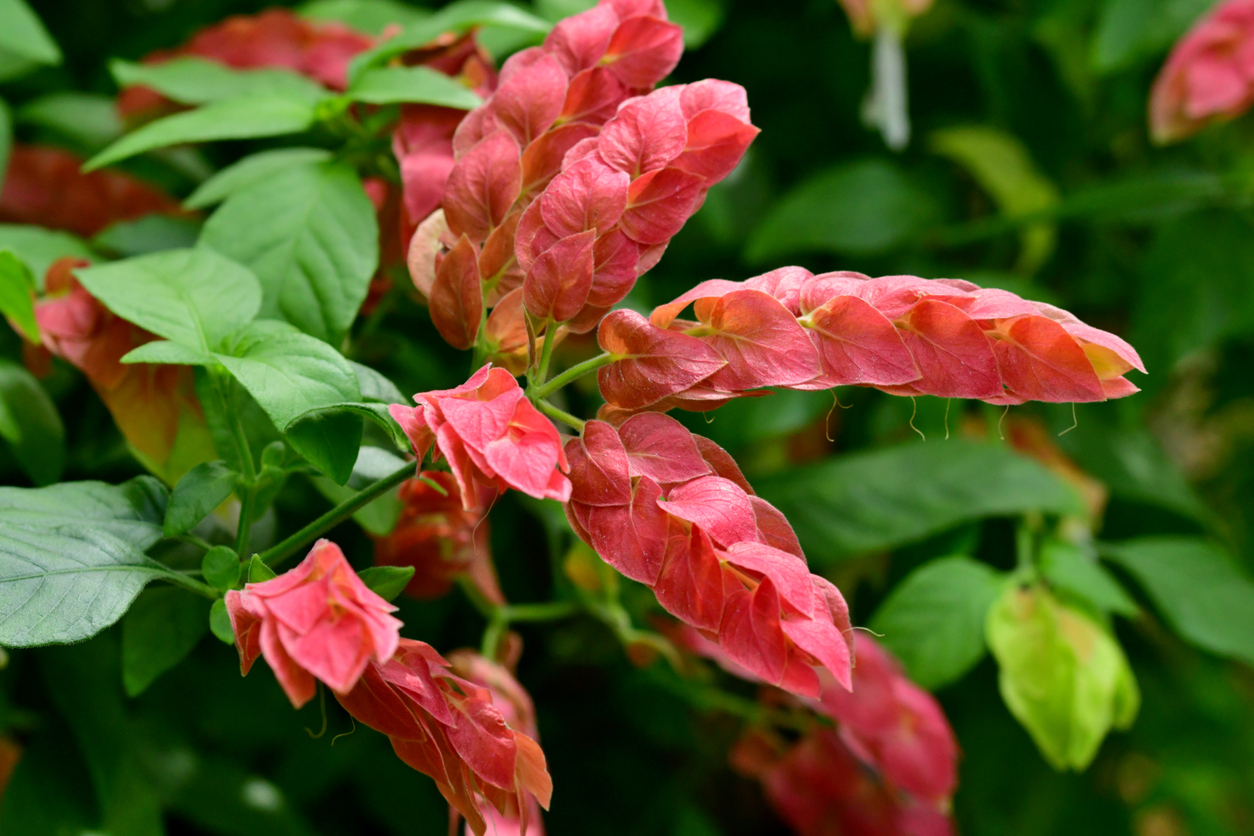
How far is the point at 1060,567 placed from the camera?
1.78 ft

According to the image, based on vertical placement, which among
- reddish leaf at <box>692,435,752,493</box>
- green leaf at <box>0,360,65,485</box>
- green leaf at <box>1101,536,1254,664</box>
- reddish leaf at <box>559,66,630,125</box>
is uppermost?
reddish leaf at <box>559,66,630,125</box>

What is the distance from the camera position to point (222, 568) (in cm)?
29

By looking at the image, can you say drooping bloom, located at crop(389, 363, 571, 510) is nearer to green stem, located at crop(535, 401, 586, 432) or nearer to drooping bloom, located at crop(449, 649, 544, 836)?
green stem, located at crop(535, 401, 586, 432)

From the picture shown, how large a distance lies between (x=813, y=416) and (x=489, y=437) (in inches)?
16.6

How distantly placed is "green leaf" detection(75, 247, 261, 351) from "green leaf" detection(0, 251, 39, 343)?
3cm

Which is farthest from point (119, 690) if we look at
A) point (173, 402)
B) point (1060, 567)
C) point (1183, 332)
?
point (1183, 332)

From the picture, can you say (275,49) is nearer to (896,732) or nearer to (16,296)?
(16,296)

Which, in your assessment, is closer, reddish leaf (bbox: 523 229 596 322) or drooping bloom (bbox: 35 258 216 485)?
reddish leaf (bbox: 523 229 596 322)

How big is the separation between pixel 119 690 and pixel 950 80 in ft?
2.51

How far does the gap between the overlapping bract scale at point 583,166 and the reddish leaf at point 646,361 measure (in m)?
0.02

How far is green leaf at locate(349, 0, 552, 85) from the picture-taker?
43 cm

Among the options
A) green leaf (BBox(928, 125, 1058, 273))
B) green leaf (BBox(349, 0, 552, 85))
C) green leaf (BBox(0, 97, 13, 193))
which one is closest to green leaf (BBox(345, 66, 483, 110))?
green leaf (BBox(349, 0, 552, 85))

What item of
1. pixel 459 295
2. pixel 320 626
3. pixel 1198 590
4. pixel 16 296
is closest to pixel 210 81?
pixel 16 296

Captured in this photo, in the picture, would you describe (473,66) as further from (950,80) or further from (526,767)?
(950,80)
